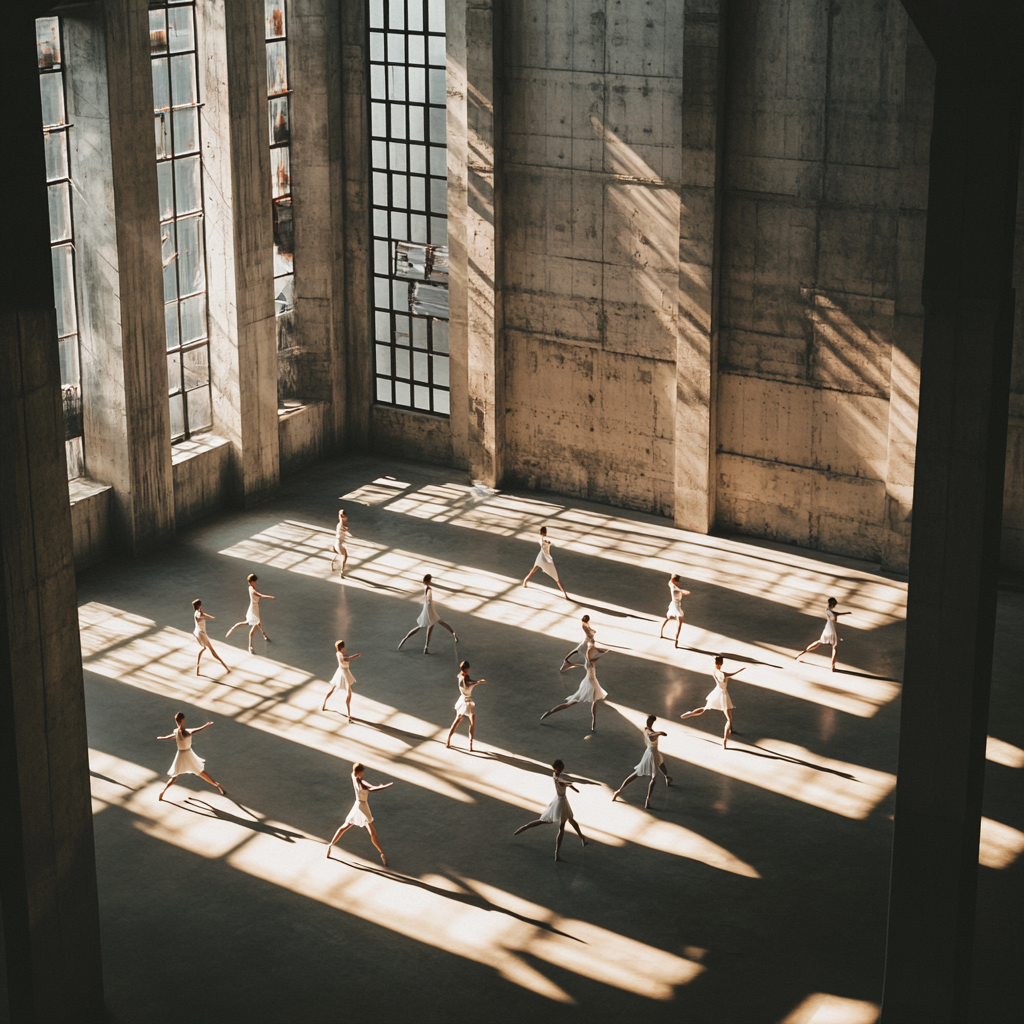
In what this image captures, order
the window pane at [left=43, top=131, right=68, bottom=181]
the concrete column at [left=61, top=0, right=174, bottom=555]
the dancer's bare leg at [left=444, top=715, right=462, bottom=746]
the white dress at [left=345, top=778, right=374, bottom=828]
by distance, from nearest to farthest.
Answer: the white dress at [left=345, top=778, right=374, bottom=828]
the dancer's bare leg at [left=444, top=715, right=462, bottom=746]
the concrete column at [left=61, top=0, right=174, bottom=555]
the window pane at [left=43, top=131, right=68, bottom=181]

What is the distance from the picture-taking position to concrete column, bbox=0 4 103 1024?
40.2 feet

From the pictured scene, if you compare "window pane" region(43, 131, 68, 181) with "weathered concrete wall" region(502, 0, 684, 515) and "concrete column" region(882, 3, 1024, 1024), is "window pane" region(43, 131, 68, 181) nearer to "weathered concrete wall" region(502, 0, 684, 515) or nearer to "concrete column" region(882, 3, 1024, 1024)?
"weathered concrete wall" region(502, 0, 684, 515)

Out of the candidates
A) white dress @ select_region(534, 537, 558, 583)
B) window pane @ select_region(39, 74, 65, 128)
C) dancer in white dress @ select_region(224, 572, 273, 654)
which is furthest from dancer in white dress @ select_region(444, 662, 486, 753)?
window pane @ select_region(39, 74, 65, 128)

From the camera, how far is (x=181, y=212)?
2691cm

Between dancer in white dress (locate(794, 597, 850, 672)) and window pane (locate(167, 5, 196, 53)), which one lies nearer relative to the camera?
dancer in white dress (locate(794, 597, 850, 672))

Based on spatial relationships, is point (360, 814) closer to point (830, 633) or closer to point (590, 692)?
point (590, 692)

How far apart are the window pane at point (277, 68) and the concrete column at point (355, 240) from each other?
1.16 meters

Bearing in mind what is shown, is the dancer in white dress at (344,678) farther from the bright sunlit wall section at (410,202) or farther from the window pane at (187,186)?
the bright sunlit wall section at (410,202)

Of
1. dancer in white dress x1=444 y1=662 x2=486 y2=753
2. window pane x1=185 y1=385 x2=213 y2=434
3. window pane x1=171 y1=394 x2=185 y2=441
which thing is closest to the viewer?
dancer in white dress x1=444 y1=662 x2=486 y2=753

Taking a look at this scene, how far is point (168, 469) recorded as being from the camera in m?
26.1

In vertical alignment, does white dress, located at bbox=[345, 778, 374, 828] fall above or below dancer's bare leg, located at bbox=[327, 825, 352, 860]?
above

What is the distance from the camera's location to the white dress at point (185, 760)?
58.3ft

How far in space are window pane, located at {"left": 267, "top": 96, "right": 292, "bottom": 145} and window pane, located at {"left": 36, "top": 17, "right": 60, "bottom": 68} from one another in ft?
18.7

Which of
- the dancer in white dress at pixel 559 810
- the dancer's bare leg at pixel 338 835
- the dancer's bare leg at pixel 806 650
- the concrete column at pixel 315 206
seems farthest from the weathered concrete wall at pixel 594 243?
the dancer's bare leg at pixel 338 835
